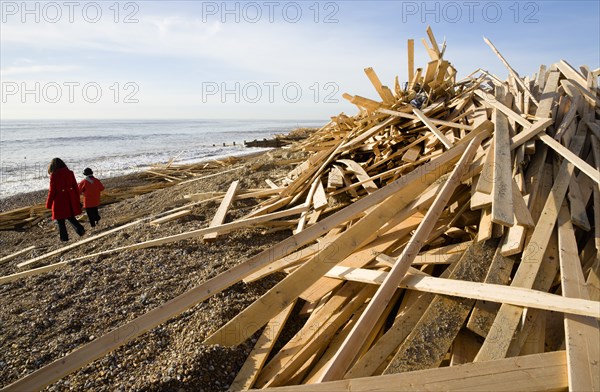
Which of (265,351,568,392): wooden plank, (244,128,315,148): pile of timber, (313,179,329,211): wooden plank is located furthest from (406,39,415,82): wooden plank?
(244,128,315,148): pile of timber

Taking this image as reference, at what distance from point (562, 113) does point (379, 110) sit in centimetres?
221

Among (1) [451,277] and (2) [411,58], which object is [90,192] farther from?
(1) [451,277]

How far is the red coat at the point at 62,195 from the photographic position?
7.11 metres

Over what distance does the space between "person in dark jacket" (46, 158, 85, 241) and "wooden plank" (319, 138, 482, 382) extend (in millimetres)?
6682

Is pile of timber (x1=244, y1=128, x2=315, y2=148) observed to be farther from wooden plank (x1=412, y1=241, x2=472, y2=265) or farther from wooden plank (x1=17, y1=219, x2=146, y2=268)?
wooden plank (x1=412, y1=241, x2=472, y2=265)

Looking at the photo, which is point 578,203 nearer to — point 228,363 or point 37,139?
point 228,363

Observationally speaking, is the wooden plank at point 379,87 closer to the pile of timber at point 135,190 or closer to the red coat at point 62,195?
the pile of timber at point 135,190

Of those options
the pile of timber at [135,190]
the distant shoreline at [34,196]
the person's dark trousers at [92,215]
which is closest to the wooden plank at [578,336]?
the pile of timber at [135,190]

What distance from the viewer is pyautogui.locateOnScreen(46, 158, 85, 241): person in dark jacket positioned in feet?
23.3

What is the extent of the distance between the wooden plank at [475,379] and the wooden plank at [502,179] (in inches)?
39.3

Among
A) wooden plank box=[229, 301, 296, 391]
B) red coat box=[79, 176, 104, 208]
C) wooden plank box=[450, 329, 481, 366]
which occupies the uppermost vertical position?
red coat box=[79, 176, 104, 208]

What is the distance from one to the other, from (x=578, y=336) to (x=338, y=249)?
1.59m

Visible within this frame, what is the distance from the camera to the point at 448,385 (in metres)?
2.02

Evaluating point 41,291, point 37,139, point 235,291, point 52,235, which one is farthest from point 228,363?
point 37,139
